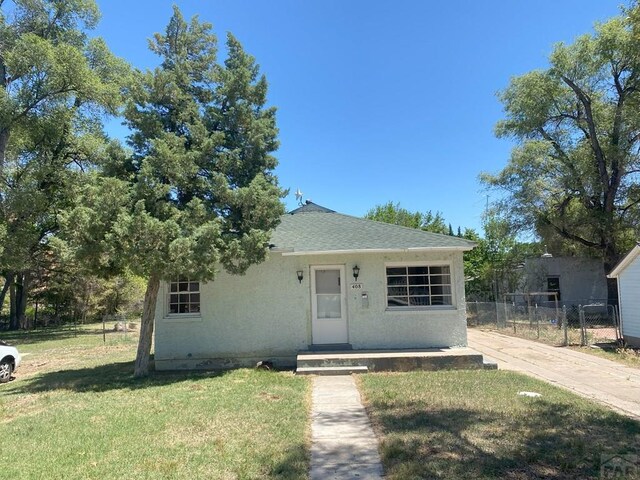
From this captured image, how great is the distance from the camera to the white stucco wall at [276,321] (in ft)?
38.0

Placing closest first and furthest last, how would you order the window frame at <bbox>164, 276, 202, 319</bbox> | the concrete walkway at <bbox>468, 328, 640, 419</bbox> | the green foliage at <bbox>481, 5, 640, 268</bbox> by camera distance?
the concrete walkway at <bbox>468, 328, 640, 419</bbox> < the window frame at <bbox>164, 276, 202, 319</bbox> < the green foliage at <bbox>481, 5, 640, 268</bbox>

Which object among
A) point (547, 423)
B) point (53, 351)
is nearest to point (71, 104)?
point (53, 351)

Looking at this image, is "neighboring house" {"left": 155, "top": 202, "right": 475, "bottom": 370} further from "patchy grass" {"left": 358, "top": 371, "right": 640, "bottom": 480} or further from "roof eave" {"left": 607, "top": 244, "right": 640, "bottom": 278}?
"roof eave" {"left": 607, "top": 244, "right": 640, "bottom": 278}

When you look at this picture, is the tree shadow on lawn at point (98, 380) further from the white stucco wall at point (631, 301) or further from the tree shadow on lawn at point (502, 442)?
the white stucco wall at point (631, 301)

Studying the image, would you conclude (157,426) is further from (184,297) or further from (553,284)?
(553,284)

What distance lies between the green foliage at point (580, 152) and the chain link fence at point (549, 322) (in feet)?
15.4

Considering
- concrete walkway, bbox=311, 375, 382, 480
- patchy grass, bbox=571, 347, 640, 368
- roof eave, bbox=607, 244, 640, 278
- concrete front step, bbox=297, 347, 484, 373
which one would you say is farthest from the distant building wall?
concrete walkway, bbox=311, 375, 382, 480

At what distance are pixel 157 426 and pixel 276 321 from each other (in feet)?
17.9

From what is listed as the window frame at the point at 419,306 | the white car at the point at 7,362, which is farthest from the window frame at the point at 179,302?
the window frame at the point at 419,306

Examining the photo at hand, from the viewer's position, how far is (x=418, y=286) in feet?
39.0

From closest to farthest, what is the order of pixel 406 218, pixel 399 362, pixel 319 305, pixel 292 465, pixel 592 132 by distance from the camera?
pixel 292 465, pixel 399 362, pixel 319 305, pixel 592 132, pixel 406 218

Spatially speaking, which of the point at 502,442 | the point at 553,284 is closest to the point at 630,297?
the point at 502,442

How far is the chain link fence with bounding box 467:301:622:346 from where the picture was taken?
15.0m

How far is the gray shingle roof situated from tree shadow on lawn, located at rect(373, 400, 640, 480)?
5.14 metres
